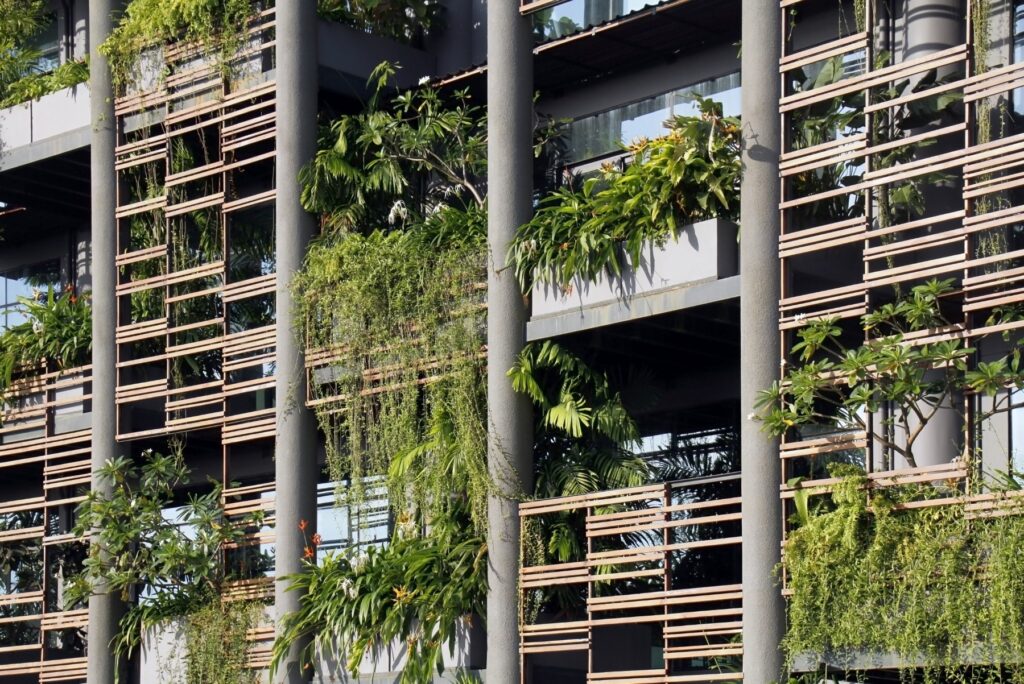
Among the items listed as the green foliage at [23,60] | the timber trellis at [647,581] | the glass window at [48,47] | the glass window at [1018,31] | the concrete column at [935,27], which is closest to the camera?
the timber trellis at [647,581]

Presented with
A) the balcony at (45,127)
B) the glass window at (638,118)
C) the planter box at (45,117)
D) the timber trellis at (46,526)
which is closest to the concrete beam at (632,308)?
the glass window at (638,118)

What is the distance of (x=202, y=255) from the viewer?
913 inches

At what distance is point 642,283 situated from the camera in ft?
58.3

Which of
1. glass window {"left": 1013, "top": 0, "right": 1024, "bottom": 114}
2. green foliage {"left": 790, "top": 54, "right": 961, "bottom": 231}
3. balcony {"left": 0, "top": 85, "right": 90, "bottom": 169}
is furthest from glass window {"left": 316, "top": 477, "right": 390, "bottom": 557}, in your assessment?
glass window {"left": 1013, "top": 0, "right": 1024, "bottom": 114}

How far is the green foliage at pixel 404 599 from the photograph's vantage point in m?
18.8

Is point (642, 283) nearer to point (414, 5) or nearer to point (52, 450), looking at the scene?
point (414, 5)

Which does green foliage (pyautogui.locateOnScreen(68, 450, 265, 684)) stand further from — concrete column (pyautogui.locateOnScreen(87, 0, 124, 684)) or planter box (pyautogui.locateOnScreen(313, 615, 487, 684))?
planter box (pyautogui.locateOnScreen(313, 615, 487, 684))

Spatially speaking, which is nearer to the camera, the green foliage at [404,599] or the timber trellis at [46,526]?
the green foliage at [404,599]

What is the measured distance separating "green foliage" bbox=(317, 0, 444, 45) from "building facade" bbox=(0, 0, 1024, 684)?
97 millimetres

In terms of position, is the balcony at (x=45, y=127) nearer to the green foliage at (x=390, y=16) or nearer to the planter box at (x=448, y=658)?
the green foliage at (x=390, y=16)

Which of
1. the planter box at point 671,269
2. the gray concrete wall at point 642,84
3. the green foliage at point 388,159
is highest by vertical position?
the gray concrete wall at point 642,84

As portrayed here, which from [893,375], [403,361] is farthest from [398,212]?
[893,375]

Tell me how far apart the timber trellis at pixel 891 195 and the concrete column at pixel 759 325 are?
0.39ft

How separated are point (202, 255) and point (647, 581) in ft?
24.6
